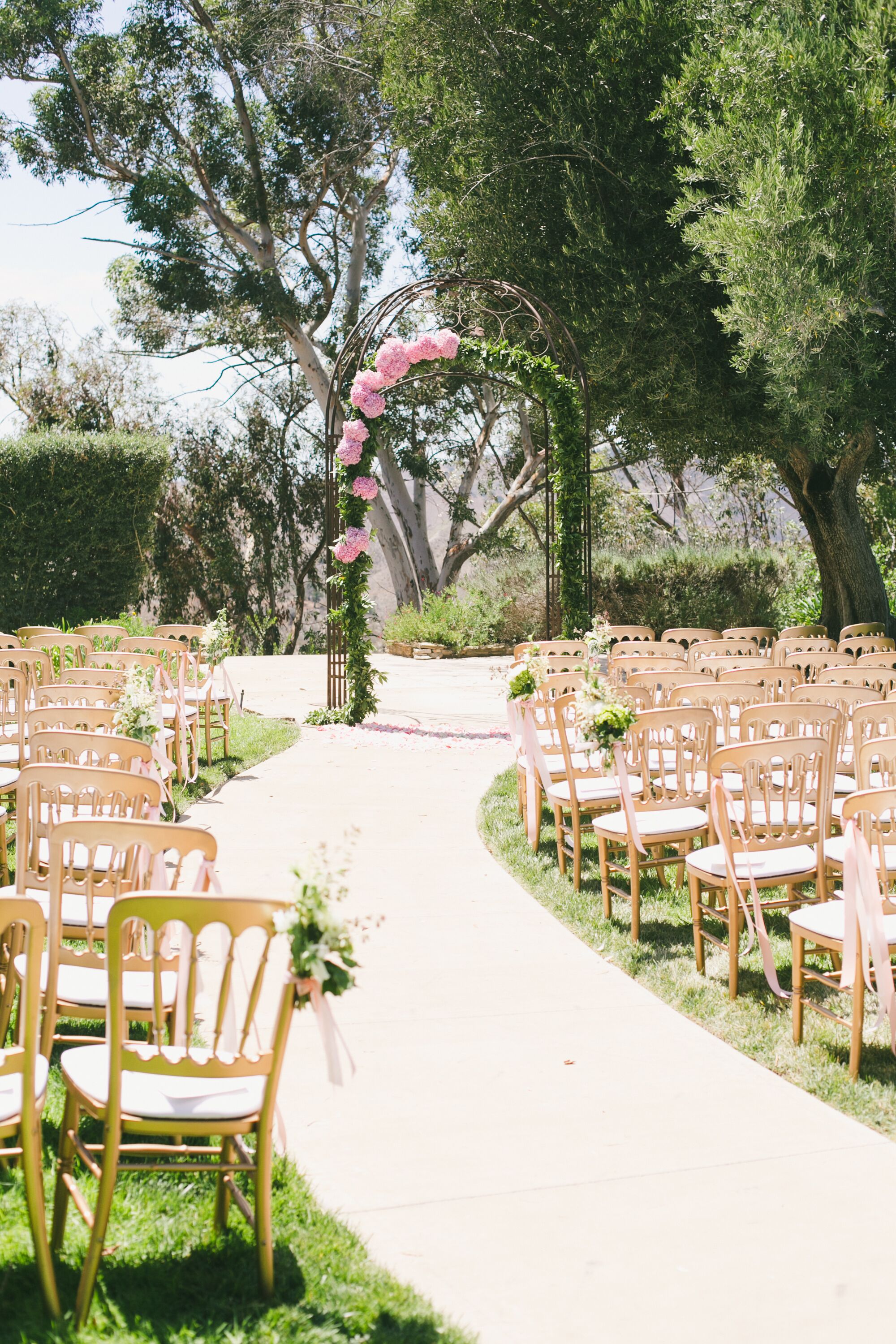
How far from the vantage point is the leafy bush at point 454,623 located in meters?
21.4

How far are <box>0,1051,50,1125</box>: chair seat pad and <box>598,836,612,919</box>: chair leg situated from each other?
3.38m

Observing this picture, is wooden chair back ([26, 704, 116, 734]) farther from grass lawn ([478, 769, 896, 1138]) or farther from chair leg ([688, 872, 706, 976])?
chair leg ([688, 872, 706, 976])

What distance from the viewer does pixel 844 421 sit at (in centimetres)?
1170

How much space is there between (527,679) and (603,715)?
135cm

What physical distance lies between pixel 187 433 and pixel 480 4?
15439mm

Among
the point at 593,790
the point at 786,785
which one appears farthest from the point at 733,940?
the point at 593,790

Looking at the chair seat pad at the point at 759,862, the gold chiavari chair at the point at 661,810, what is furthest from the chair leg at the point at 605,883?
the chair seat pad at the point at 759,862

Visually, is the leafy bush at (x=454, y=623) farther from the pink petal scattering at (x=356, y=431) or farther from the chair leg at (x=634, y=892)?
the chair leg at (x=634, y=892)

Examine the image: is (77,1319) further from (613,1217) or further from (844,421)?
(844,421)

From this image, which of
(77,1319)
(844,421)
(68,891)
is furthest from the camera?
(844,421)

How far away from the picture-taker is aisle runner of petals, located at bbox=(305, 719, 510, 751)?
11.2 meters

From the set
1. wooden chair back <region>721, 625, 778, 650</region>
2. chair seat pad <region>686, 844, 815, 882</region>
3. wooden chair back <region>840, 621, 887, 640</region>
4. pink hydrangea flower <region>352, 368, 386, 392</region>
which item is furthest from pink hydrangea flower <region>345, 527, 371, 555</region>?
chair seat pad <region>686, 844, 815, 882</region>

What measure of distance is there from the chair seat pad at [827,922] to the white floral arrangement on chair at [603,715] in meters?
1.38

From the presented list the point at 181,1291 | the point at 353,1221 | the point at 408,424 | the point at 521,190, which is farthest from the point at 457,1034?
the point at 408,424
